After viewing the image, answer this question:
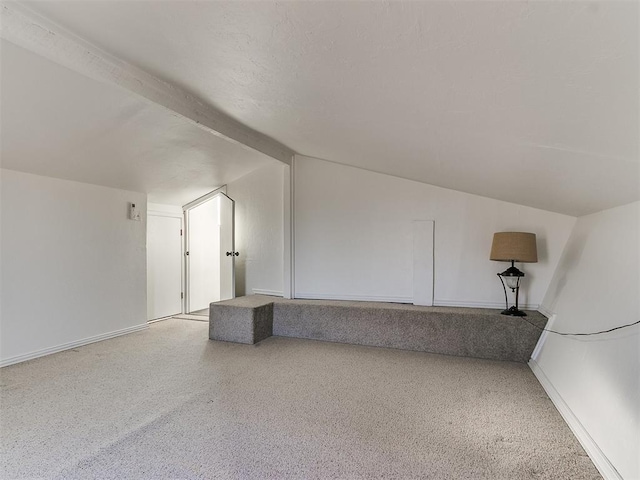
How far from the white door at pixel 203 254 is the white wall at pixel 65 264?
44.7 inches

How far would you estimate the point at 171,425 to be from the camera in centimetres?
215

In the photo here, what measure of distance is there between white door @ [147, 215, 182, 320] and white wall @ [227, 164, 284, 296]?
1019mm

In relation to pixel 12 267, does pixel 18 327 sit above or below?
below

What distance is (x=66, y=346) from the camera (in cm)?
369

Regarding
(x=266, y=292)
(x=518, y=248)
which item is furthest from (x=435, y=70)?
(x=266, y=292)

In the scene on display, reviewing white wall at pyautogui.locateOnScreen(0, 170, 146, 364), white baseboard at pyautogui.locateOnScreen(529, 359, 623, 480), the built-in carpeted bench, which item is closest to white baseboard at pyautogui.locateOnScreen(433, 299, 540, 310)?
the built-in carpeted bench

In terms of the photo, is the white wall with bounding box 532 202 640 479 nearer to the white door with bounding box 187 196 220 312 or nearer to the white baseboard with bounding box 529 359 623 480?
the white baseboard with bounding box 529 359 623 480

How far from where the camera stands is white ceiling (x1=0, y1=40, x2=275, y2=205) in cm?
229

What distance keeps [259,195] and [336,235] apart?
1.45 meters

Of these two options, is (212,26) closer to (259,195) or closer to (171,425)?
(171,425)

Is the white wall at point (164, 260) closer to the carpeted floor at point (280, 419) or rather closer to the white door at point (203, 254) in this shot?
the white door at point (203, 254)

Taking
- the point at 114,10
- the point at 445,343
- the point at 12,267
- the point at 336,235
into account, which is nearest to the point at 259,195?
the point at 336,235

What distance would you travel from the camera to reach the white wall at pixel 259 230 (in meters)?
5.04

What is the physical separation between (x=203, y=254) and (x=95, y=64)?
413 centimetres
